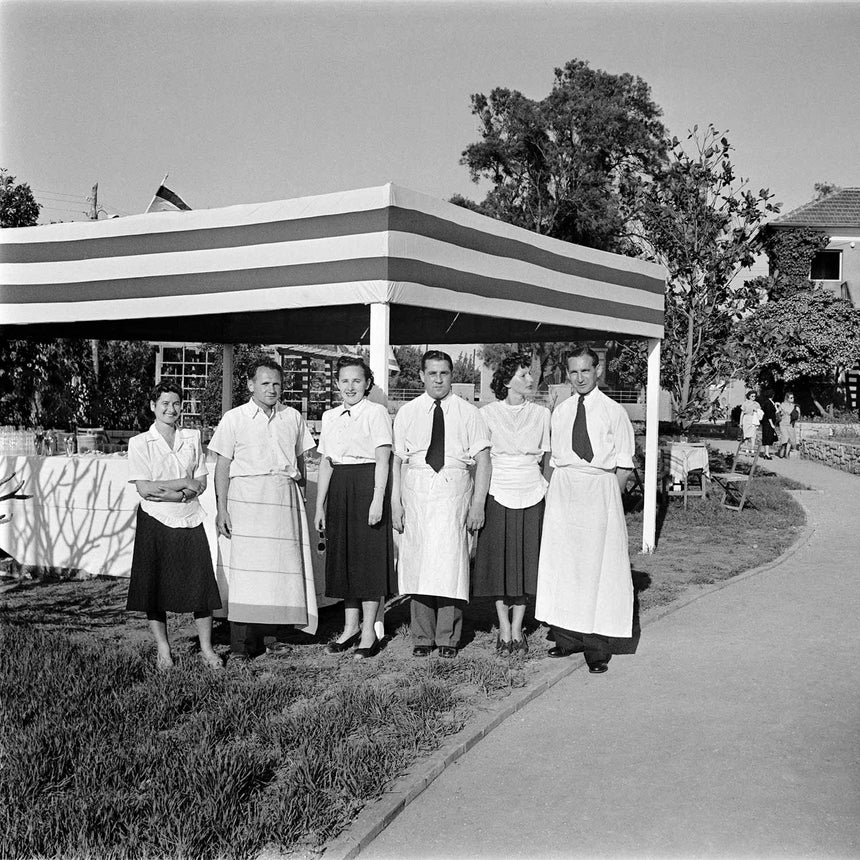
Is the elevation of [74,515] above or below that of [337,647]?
above

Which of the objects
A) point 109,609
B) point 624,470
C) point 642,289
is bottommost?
point 109,609

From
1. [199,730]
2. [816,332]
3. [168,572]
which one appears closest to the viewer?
[199,730]

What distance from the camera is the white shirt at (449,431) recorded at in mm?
6016

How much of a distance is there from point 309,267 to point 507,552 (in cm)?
239

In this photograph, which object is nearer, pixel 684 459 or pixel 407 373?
pixel 684 459

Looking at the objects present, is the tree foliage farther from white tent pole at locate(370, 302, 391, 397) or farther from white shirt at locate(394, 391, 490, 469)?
white shirt at locate(394, 391, 490, 469)

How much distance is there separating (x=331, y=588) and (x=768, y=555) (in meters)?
6.07

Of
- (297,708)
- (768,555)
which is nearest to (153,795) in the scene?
(297,708)

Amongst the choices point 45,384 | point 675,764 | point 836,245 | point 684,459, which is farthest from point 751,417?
point 675,764

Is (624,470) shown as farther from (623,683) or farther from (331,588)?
(331,588)

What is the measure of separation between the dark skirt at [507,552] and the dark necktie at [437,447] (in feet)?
1.59

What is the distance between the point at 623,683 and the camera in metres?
5.65

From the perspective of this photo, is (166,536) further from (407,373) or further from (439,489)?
(407,373)

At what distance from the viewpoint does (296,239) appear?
6.70 metres
